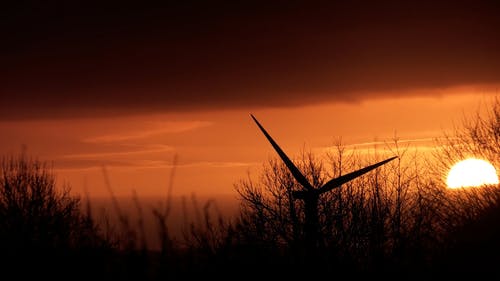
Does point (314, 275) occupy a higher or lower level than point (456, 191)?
lower

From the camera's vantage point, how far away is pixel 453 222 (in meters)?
42.1

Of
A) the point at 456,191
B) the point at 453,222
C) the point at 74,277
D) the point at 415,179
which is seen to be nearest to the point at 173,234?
the point at 74,277

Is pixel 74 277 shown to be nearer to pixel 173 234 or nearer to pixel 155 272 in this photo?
pixel 155 272

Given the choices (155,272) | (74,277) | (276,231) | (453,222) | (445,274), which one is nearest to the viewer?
(155,272)

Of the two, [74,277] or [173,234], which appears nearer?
[173,234]

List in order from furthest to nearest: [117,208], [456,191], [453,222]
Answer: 1. [456,191]
2. [453,222]
3. [117,208]

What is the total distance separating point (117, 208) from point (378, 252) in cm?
607

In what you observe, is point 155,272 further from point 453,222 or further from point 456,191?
point 456,191

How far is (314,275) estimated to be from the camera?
10.0 meters

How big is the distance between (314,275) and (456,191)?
3920 centimetres

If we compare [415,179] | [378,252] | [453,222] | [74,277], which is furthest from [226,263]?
[415,179]

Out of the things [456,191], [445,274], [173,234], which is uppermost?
[456,191]

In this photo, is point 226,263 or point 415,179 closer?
point 226,263

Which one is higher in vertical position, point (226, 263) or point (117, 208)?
point (117, 208)
